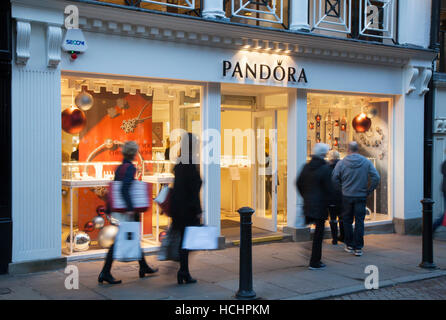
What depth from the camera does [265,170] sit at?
450 inches

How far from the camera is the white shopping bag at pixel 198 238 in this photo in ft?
22.2

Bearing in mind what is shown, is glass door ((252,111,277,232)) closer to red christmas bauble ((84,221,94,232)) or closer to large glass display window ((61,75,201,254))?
large glass display window ((61,75,201,254))

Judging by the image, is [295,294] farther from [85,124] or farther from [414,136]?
[414,136]

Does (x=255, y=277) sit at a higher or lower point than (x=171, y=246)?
lower

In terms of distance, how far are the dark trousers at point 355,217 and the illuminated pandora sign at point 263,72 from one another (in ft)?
8.63

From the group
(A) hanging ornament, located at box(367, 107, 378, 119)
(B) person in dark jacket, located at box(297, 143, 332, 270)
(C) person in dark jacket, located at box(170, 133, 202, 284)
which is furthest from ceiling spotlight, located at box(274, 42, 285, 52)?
(C) person in dark jacket, located at box(170, 133, 202, 284)

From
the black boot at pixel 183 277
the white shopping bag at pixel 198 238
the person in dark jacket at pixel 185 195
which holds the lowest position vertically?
the black boot at pixel 183 277

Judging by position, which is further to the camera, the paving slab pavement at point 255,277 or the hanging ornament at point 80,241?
the hanging ornament at point 80,241

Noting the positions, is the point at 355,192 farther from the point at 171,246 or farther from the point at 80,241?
the point at 80,241

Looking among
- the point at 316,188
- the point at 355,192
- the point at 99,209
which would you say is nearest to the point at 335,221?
the point at 355,192

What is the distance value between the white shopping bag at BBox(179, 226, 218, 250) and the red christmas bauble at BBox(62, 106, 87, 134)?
10.5 feet

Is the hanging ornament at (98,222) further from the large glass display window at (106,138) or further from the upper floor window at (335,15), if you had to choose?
the upper floor window at (335,15)

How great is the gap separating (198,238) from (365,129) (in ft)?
22.4

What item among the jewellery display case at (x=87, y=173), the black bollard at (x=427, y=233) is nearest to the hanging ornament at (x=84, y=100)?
the jewellery display case at (x=87, y=173)
